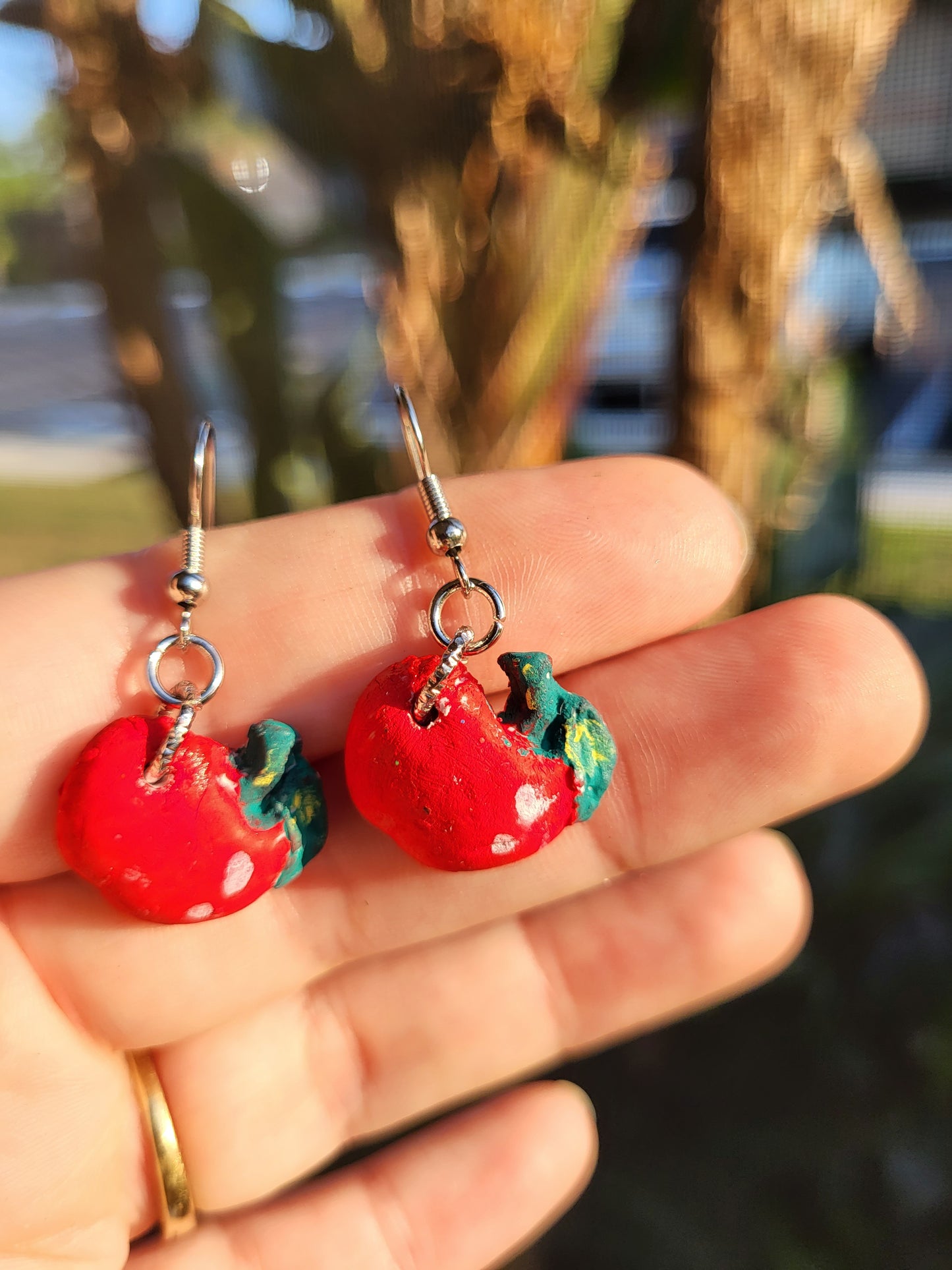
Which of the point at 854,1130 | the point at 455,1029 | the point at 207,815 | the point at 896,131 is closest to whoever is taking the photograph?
the point at 207,815

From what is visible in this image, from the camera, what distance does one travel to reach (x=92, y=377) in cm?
541

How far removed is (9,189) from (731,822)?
22.1 ft

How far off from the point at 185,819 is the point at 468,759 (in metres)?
0.39

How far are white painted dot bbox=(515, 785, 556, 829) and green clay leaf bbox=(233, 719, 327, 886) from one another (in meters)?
0.29

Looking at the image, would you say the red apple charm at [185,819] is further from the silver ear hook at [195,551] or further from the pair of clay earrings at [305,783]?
the silver ear hook at [195,551]

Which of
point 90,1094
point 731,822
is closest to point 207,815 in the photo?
point 90,1094

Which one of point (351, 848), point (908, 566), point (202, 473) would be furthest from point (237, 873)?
point (908, 566)

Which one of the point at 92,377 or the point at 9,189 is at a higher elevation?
the point at 9,189

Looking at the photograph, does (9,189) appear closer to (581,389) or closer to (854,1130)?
(581,389)

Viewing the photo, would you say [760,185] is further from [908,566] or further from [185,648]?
[908,566]

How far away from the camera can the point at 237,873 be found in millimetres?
1252

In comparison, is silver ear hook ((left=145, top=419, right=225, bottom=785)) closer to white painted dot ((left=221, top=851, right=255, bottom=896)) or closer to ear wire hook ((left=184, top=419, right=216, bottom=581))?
ear wire hook ((left=184, top=419, right=216, bottom=581))

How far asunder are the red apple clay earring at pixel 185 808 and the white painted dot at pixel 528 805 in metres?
0.29

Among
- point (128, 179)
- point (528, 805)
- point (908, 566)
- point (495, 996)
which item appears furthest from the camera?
point (908, 566)
